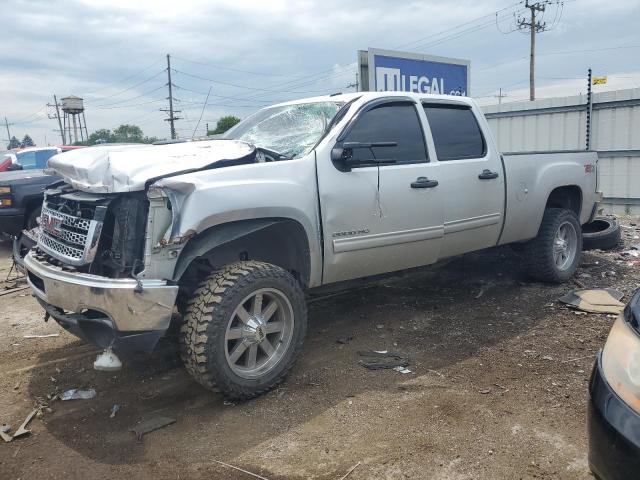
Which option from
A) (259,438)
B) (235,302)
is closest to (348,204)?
(235,302)

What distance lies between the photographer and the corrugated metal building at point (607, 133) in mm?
12016

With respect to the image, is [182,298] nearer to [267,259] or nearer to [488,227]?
[267,259]

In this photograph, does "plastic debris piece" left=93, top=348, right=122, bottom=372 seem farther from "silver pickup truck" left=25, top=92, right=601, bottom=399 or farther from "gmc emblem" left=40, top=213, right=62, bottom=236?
"gmc emblem" left=40, top=213, right=62, bottom=236

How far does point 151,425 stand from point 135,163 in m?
1.55

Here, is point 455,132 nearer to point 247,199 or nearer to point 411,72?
point 247,199

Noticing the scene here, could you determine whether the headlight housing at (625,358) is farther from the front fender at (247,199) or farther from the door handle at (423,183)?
the door handle at (423,183)

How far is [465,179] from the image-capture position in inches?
189

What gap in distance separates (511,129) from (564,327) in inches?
430

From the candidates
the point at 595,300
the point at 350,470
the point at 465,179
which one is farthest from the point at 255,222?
the point at 595,300

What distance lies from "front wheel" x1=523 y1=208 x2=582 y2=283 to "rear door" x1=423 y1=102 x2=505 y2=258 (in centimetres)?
87

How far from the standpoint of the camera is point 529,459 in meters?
2.82

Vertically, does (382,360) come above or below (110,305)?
below

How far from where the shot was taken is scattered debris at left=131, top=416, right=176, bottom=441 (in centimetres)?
318

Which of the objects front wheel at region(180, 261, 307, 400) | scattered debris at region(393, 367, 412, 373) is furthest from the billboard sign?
front wheel at region(180, 261, 307, 400)
